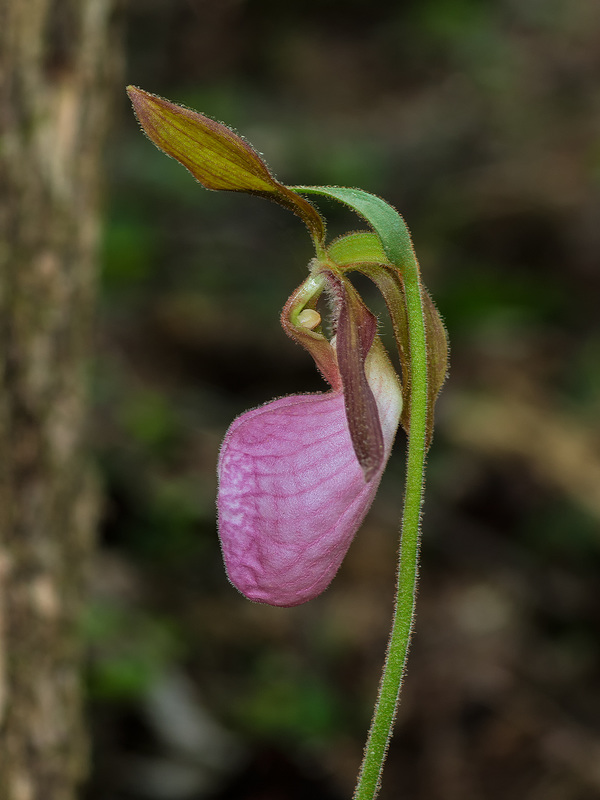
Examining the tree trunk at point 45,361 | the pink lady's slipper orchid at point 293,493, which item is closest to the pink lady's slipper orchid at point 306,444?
the pink lady's slipper orchid at point 293,493

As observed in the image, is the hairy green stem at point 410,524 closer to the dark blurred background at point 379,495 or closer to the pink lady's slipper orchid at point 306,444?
the pink lady's slipper orchid at point 306,444

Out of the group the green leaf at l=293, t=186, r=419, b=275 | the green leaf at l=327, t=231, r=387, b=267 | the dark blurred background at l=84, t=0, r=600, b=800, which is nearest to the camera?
the green leaf at l=293, t=186, r=419, b=275

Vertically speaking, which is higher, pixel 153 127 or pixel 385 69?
pixel 385 69

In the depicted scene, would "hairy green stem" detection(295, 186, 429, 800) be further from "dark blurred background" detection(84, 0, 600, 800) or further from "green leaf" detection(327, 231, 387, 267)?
"dark blurred background" detection(84, 0, 600, 800)

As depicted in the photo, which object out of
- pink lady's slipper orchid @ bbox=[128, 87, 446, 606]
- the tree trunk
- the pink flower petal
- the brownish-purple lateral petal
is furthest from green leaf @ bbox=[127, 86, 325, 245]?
the tree trunk

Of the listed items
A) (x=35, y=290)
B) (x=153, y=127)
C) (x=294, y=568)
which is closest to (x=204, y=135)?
(x=153, y=127)

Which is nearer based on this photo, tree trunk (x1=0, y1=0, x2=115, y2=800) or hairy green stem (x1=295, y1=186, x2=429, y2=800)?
hairy green stem (x1=295, y1=186, x2=429, y2=800)

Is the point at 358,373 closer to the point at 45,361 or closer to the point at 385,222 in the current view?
Answer: the point at 385,222

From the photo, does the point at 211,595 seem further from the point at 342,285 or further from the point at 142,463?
the point at 342,285
